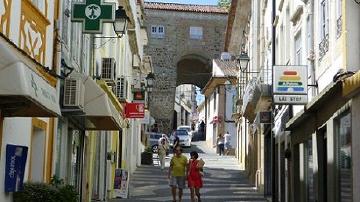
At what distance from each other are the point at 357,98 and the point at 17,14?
218 inches

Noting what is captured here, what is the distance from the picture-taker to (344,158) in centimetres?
1273

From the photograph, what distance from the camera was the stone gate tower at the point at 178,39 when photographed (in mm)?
68938

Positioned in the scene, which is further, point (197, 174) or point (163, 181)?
point (163, 181)

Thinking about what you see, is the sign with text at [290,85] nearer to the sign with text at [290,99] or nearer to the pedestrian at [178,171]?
the sign with text at [290,99]

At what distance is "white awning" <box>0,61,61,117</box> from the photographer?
7.53 m

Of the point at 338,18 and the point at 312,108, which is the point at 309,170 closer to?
the point at 312,108

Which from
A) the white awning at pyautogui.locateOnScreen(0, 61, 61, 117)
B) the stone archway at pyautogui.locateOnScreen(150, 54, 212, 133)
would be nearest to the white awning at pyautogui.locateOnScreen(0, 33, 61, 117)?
the white awning at pyautogui.locateOnScreen(0, 61, 61, 117)

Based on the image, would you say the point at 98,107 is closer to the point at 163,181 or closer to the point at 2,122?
A: the point at 2,122

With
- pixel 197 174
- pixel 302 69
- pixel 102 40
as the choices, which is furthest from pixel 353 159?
pixel 102 40

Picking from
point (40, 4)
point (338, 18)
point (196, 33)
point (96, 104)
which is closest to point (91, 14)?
point (96, 104)

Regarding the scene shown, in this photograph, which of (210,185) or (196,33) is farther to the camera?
(196,33)

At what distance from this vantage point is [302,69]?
50.4 feet

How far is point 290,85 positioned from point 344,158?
10.5ft

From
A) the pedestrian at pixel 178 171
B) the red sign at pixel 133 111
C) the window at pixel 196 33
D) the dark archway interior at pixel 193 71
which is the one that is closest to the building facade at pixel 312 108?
the pedestrian at pixel 178 171
